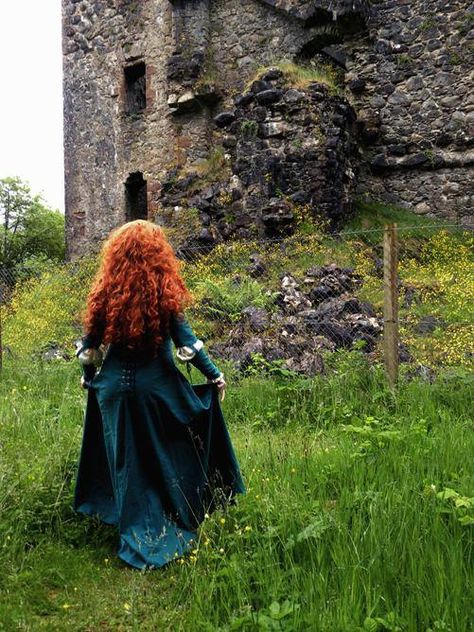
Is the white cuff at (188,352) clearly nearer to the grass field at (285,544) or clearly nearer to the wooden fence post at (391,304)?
the grass field at (285,544)

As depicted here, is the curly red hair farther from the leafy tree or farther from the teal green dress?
the leafy tree

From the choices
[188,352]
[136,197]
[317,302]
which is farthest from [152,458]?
[136,197]

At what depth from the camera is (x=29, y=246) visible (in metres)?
30.8

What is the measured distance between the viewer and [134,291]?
352 cm

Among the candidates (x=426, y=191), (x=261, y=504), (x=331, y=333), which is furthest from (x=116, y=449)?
(x=426, y=191)

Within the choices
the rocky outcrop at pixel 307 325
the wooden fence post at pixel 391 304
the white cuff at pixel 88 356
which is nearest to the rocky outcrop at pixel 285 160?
the rocky outcrop at pixel 307 325

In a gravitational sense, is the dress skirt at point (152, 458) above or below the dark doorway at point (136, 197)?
below

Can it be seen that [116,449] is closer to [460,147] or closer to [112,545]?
[112,545]

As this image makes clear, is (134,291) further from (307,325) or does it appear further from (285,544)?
(307,325)

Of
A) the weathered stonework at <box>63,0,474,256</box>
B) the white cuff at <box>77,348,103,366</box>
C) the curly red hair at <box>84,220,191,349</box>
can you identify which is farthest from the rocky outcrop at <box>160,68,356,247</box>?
the white cuff at <box>77,348,103,366</box>

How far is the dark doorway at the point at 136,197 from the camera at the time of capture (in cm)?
1627

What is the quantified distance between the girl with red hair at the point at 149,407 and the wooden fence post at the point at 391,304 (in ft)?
8.70

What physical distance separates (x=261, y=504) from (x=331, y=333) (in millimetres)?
4423

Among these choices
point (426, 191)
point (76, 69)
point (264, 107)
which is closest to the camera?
point (264, 107)
